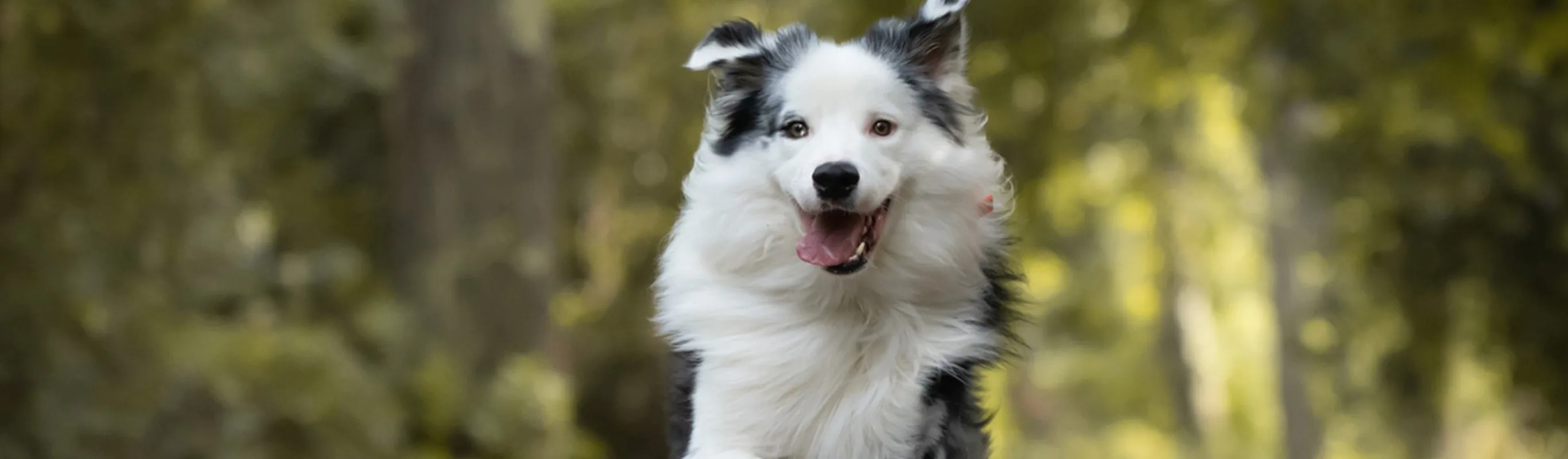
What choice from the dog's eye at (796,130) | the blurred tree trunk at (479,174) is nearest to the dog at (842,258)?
the dog's eye at (796,130)

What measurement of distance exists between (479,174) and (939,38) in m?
7.61

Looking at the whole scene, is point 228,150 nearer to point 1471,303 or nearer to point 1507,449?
point 1471,303

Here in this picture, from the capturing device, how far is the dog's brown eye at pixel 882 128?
3.55m

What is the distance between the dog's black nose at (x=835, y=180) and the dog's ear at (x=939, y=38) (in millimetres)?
518

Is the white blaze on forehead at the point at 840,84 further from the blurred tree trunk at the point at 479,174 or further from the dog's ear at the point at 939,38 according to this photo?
the blurred tree trunk at the point at 479,174

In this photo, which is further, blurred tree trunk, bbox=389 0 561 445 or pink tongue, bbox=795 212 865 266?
blurred tree trunk, bbox=389 0 561 445

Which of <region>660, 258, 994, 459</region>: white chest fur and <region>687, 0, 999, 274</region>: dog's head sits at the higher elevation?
<region>687, 0, 999, 274</region>: dog's head

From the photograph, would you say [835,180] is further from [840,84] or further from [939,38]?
[939,38]

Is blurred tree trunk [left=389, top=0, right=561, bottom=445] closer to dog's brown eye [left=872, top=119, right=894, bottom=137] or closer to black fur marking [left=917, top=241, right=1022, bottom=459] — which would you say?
black fur marking [left=917, top=241, right=1022, bottom=459]

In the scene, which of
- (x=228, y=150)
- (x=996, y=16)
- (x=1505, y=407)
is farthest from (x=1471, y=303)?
(x=228, y=150)

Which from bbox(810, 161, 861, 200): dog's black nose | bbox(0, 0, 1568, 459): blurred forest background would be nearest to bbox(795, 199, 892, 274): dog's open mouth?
bbox(810, 161, 861, 200): dog's black nose

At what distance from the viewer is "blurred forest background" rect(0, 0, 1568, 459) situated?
6520mm

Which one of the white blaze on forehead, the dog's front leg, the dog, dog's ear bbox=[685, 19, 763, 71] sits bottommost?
the dog's front leg

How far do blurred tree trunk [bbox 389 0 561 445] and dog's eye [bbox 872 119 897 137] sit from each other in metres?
7.57
